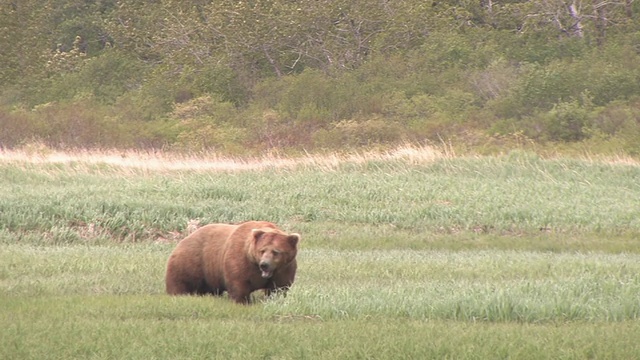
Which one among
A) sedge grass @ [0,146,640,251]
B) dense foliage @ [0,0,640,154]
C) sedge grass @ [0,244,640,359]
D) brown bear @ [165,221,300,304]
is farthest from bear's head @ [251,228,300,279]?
dense foliage @ [0,0,640,154]

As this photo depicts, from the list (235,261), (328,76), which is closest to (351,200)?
(235,261)

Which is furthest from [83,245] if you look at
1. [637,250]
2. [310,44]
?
[310,44]

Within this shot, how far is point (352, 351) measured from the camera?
819 centimetres

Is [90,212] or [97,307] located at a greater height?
[97,307]

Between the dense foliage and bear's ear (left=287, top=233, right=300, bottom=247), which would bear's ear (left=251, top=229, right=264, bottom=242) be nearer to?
bear's ear (left=287, top=233, right=300, bottom=247)

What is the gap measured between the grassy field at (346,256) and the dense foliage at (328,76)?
49.8 feet

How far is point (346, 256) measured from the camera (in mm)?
16156

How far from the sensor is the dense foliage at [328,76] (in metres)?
46.6

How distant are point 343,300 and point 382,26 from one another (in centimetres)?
4831

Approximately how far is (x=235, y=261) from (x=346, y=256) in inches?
Result: 239

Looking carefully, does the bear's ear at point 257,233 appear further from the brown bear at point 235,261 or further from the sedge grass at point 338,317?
the sedge grass at point 338,317

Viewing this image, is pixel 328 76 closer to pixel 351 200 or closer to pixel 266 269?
pixel 351 200

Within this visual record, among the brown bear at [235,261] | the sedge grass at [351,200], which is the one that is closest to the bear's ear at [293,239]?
the brown bear at [235,261]

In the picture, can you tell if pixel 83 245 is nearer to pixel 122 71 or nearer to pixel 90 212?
pixel 90 212
